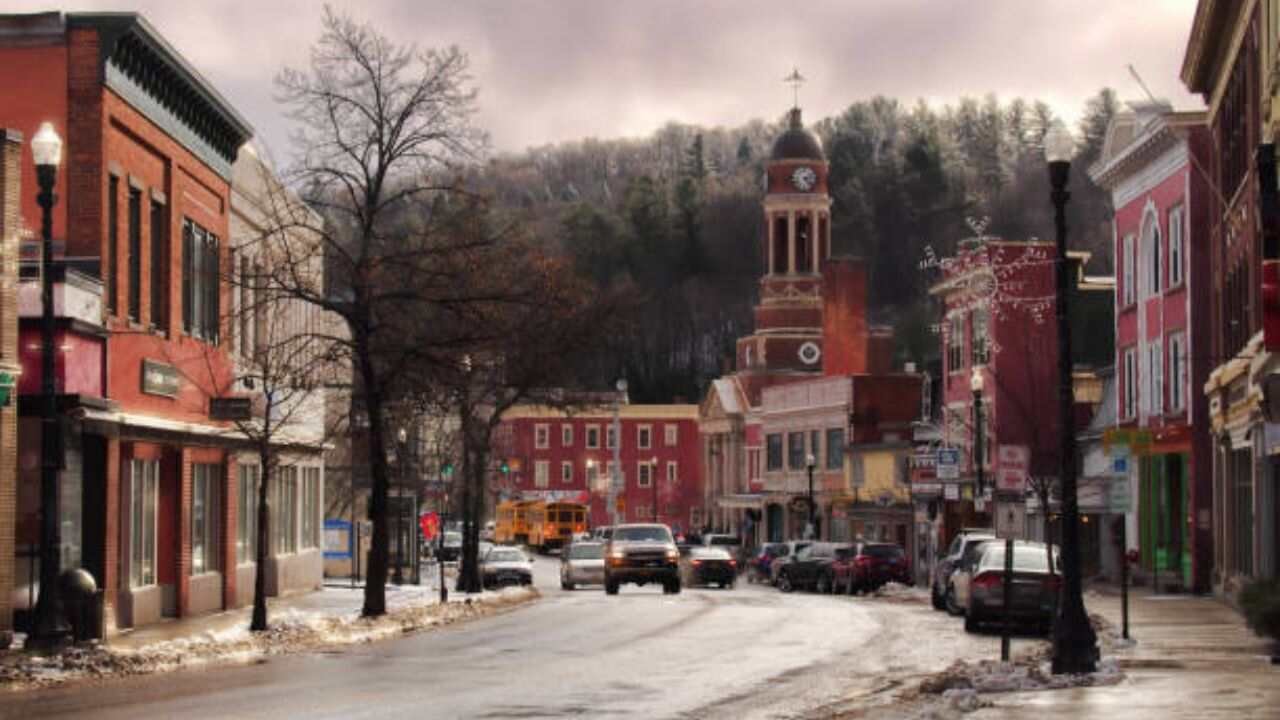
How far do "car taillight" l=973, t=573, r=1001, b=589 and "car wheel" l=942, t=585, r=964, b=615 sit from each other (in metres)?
5.59

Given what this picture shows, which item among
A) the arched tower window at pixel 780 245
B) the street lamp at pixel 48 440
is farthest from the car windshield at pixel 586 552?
the arched tower window at pixel 780 245

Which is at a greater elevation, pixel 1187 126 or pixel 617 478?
pixel 1187 126

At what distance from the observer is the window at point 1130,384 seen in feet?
192

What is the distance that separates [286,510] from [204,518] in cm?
1136

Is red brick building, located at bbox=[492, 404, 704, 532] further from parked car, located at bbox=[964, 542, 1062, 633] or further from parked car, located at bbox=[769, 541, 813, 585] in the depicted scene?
parked car, located at bbox=[964, 542, 1062, 633]

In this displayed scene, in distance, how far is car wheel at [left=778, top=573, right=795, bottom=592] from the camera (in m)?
66.9

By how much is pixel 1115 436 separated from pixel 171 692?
21.1 meters

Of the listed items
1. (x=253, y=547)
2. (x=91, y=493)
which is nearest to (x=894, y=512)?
(x=253, y=547)

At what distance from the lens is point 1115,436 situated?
3925 cm

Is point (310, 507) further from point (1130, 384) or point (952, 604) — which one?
point (1130, 384)

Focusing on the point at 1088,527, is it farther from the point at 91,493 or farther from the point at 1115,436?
the point at 91,493

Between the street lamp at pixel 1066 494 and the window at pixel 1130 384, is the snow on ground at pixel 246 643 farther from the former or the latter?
the window at pixel 1130 384

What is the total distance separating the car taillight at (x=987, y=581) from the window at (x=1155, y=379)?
19700 mm

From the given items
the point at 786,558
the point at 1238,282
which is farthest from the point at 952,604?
the point at 786,558
